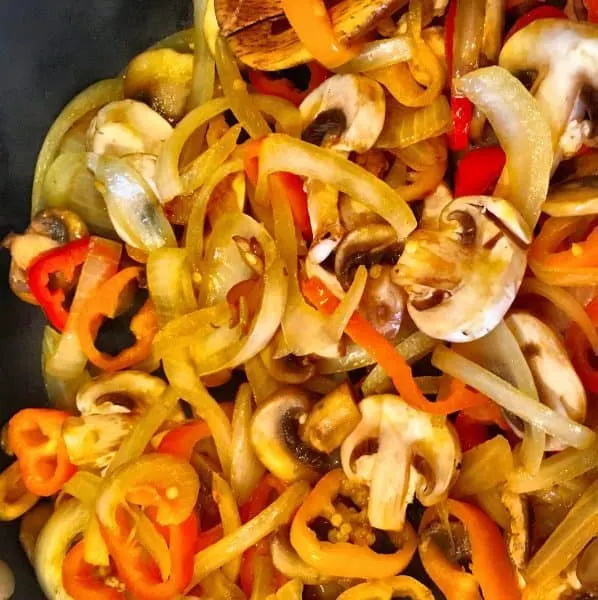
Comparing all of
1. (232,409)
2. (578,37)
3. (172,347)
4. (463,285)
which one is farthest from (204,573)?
(578,37)

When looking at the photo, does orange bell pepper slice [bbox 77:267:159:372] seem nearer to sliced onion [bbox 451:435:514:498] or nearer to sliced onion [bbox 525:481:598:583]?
sliced onion [bbox 451:435:514:498]

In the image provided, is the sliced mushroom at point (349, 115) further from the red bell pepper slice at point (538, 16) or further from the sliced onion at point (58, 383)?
the sliced onion at point (58, 383)

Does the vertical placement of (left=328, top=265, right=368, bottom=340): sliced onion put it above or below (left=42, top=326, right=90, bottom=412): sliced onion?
above

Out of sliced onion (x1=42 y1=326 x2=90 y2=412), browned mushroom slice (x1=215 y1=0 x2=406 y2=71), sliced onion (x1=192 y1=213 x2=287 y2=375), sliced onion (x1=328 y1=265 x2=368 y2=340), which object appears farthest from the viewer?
sliced onion (x1=42 y1=326 x2=90 y2=412)

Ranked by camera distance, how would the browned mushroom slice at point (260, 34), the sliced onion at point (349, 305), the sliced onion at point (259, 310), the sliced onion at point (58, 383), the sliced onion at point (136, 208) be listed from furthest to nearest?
the sliced onion at point (58, 383), the sliced onion at point (136, 208), the browned mushroom slice at point (260, 34), the sliced onion at point (259, 310), the sliced onion at point (349, 305)

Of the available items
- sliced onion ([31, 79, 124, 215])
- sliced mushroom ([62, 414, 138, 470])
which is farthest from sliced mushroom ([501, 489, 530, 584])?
sliced onion ([31, 79, 124, 215])

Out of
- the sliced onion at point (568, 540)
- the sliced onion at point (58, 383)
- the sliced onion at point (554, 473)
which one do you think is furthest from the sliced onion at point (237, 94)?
the sliced onion at point (568, 540)

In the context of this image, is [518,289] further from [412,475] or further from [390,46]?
[390,46]
